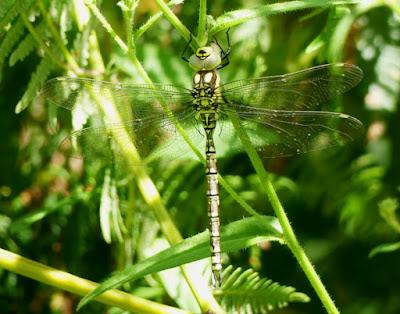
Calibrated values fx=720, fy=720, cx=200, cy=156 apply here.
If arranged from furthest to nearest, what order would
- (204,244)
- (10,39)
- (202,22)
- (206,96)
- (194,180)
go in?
(194,180)
(206,96)
(10,39)
(204,244)
(202,22)

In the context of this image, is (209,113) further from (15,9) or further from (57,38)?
(15,9)

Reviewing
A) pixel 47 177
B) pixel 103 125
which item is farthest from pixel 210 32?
pixel 47 177

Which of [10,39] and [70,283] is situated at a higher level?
[10,39]

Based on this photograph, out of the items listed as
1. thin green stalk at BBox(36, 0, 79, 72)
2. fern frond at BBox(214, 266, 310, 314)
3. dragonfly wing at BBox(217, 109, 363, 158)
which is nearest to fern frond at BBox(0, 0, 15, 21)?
thin green stalk at BBox(36, 0, 79, 72)

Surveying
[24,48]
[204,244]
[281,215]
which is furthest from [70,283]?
[24,48]

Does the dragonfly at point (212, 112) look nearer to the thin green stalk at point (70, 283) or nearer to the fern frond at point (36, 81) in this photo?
the fern frond at point (36, 81)

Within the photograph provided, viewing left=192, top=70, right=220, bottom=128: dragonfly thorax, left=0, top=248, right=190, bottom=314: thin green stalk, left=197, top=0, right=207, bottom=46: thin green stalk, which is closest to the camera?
left=197, top=0, right=207, bottom=46: thin green stalk

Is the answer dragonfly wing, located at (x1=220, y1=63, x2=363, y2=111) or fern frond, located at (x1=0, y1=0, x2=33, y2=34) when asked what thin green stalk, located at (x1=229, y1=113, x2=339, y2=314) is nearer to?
dragonfly wing, located at (x1=220, y1=63, x2=363, y2=111)
